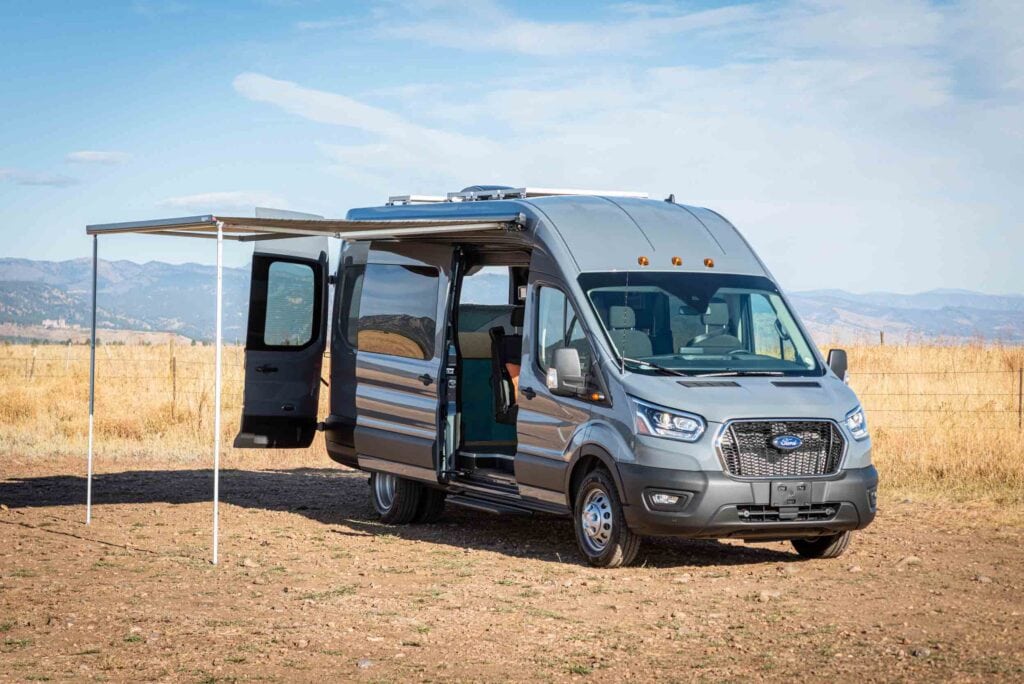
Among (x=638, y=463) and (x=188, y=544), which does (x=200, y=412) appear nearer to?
(x=188, y=544)

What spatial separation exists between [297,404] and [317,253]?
62.7 inches

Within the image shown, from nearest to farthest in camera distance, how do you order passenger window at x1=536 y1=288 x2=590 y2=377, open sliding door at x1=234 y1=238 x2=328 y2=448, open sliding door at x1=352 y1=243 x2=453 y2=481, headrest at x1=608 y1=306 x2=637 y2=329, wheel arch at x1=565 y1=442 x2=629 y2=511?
wheel arch at x1=565 y1=442 x2=629 y2=511
headrest at x1=608 y1=306 x2=637 y2=329
passenger window at x1=536 y1=288 x2=590 y2=377
open sliding door at x1=352 y1=243 x2=453 y2=481
open sliding door at x1=234 y1=238 x2=328 y2=448

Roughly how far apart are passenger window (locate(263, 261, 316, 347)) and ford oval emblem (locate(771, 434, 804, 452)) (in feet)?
19.5

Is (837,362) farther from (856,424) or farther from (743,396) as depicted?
(743,396)

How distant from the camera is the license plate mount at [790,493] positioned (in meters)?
10.0

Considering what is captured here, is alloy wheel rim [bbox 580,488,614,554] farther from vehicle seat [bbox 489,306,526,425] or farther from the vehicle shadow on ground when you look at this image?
vehicle seat [bbox 489,306,526,425]

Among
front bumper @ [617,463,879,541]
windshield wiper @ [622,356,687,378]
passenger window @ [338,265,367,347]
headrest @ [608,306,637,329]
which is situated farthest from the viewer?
passenger window @ [338,265,367,347]

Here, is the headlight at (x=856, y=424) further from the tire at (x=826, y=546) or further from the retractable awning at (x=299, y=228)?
the retractable awning at (x=299, y=228)

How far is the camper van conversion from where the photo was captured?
10055 millimetres

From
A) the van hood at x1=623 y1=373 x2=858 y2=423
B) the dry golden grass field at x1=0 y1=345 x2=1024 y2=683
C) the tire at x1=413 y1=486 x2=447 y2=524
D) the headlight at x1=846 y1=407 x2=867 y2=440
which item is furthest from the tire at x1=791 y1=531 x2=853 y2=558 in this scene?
the tire at x1=413 y1=486 x2=447 y2=524

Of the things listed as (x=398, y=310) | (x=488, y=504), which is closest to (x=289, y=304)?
(x=398, y=310)

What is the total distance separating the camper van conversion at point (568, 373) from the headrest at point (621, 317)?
15 millimetres

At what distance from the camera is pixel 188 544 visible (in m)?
12.0

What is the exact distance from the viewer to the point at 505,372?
1277 cm
